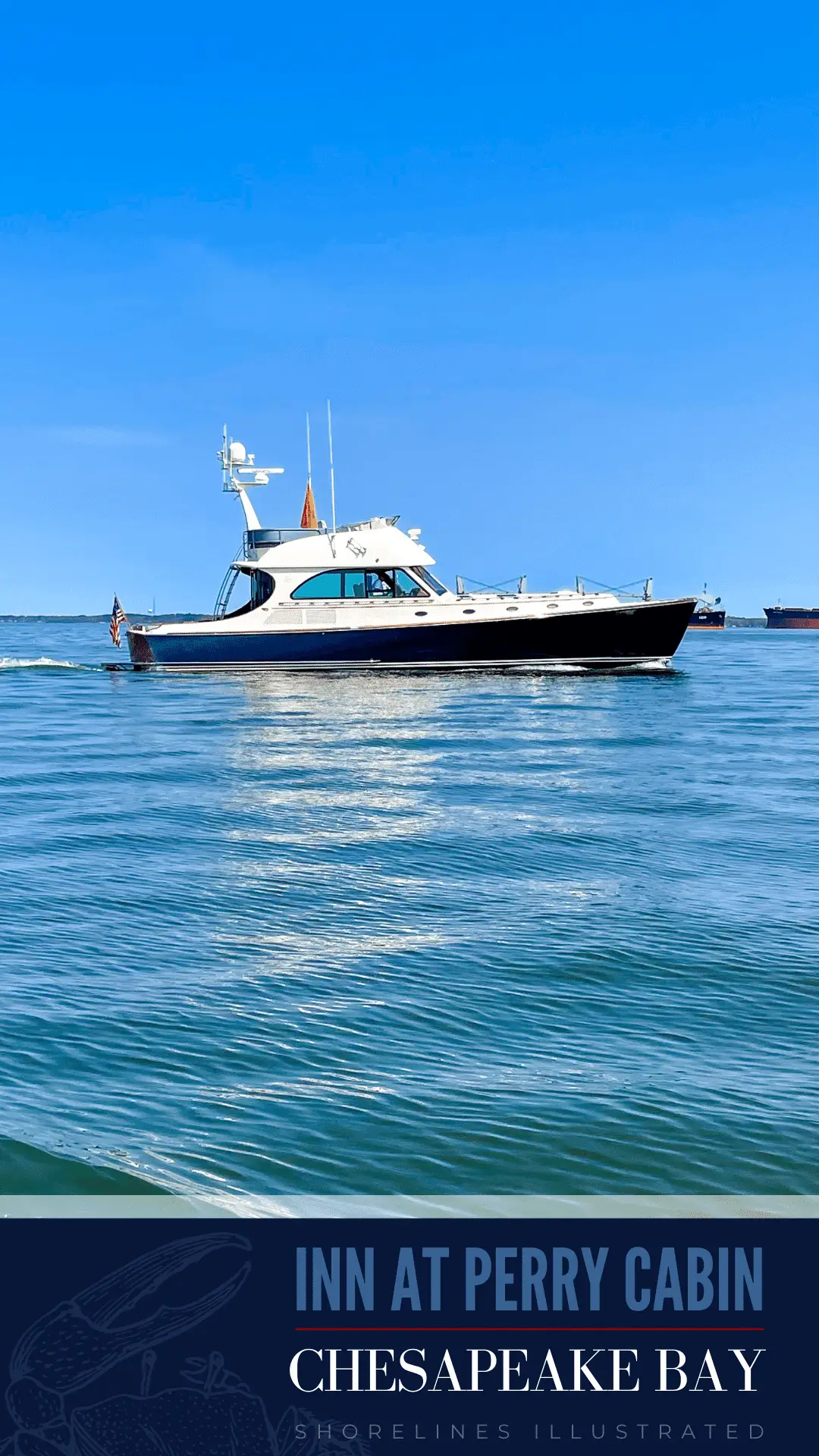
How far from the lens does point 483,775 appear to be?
635 inches

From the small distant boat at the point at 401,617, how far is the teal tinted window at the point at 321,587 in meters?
0.02

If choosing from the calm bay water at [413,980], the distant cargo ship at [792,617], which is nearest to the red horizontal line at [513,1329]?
the calm bay water at [413,980]

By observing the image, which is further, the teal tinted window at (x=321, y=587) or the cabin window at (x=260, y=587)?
the cabin window at (x=260, y=587)

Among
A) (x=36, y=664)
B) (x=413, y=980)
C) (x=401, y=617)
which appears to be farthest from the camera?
(x=36, y=664)

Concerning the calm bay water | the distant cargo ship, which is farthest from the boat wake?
the distant cargo ship

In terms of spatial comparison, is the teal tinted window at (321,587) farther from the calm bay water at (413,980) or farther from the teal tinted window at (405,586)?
the calm bay water at (413,980)

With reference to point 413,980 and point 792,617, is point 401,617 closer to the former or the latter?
point 413,980

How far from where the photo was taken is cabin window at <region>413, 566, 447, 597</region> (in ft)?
119

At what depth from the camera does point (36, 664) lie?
172ft

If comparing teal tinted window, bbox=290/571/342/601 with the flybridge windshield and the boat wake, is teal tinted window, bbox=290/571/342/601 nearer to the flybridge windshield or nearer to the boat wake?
the flybridge windshield

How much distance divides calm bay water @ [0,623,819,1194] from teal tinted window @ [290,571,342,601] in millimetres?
20934

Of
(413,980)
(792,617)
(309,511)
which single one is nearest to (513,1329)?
(413,980)

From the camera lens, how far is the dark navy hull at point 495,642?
118 ft

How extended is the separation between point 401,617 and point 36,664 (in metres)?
23.1
